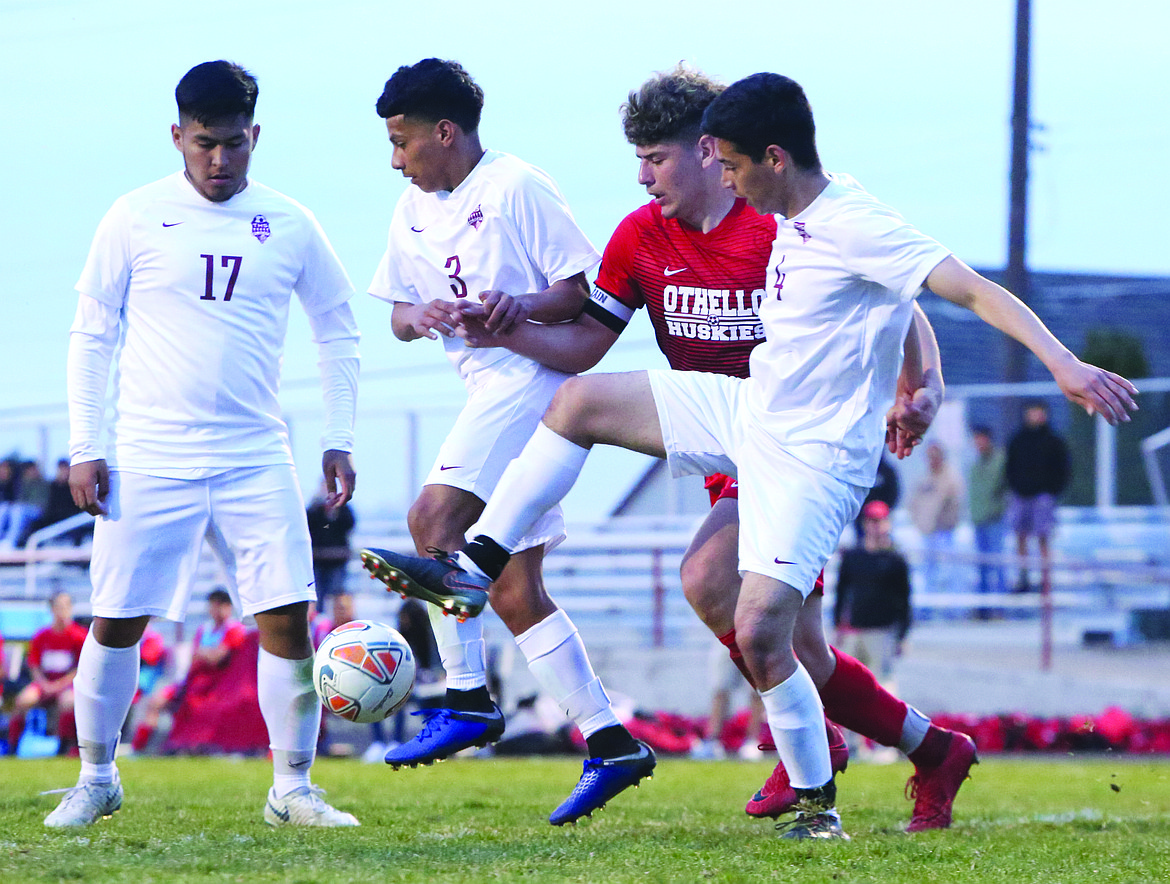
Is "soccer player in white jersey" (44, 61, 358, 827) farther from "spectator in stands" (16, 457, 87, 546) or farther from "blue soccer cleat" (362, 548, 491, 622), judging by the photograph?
A: "spectator in stands" (16, 457, 87, 546)

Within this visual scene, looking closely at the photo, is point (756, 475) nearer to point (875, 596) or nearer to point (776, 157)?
point (776, 157)

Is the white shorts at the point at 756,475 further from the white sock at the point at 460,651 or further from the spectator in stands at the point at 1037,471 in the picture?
the spectator in stands at the point at 1037,471

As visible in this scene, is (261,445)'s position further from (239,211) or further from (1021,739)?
(1021,739)

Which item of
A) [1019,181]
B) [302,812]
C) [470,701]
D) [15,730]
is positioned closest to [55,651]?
[15,730]

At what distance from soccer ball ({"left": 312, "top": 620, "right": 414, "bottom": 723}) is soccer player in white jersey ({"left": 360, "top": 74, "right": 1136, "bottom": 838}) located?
0.73 m

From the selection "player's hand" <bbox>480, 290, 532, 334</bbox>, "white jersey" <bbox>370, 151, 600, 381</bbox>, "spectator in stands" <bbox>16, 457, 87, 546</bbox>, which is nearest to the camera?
"player's hand" <bbox>480, 290, 532, 334</bbox>

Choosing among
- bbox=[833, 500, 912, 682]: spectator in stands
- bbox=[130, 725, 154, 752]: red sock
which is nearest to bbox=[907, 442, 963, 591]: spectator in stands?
bbox=[833, 500, 912, 682]: spectator in stands

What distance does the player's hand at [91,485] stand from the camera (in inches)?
225

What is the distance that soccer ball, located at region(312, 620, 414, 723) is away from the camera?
5617 millimetres

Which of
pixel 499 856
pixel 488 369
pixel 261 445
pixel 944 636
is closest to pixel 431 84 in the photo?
pixel 488 369

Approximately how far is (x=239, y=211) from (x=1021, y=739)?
437 inches

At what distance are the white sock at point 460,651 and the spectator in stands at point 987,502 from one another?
40.9 feet

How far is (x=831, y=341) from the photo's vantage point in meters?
5.04

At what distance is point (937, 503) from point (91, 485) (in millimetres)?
13178
